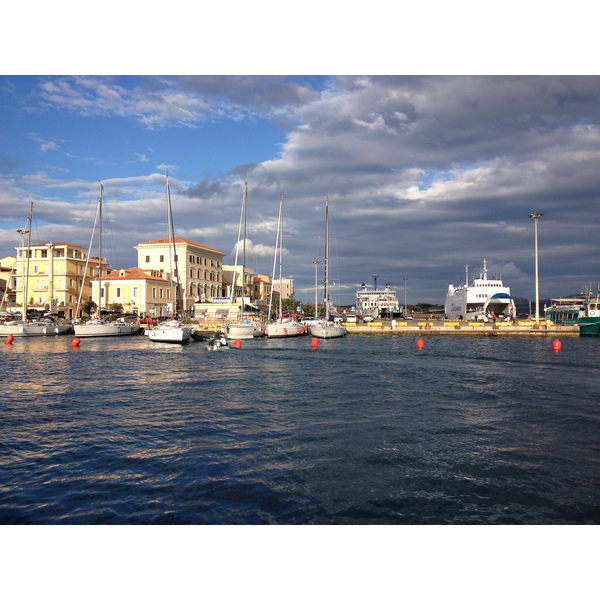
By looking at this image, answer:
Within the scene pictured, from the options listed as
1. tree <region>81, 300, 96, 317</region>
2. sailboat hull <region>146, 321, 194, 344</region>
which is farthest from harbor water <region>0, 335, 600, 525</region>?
tree <region>81, 300, 96, 317</region>

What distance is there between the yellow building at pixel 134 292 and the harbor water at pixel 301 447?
4923 cm

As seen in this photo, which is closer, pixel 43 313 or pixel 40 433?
pixel 40 433

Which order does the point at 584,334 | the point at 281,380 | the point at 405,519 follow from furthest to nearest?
the point at 584,334
the point at 281,380
the point at 405,519

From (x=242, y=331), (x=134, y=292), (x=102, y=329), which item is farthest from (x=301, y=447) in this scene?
(x=134, y=292)

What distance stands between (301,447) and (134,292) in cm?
6661

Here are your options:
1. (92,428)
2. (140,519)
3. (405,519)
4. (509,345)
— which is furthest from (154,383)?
(509,345)

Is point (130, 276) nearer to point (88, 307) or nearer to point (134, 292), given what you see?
point (134, 292)

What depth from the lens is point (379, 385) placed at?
20859 mm

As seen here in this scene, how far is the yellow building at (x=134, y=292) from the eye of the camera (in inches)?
2867

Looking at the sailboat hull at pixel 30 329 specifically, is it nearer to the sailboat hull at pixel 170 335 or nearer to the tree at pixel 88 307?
the tree at pixel 88 307

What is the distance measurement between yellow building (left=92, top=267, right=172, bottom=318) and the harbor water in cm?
4923

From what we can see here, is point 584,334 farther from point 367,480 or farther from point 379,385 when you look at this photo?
point 367,480

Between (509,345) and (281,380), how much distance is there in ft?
82.9

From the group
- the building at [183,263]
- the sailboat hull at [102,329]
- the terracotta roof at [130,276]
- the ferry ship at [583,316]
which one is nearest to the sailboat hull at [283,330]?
the sailboat hull at [102,329]
